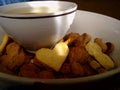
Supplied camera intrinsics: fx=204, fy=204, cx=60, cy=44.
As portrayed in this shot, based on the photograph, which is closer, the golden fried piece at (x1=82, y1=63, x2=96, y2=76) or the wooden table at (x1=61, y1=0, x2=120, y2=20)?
the golden fried piece at (x1=82, y1=63, x2=96, y2=76)

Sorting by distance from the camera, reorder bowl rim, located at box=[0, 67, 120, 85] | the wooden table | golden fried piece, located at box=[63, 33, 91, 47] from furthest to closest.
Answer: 1. the wooden table
2. golden fried piece, located at box=[63, 33, 91, 47]
3. bowl rim, located at box=[0, 67, 120, 85]

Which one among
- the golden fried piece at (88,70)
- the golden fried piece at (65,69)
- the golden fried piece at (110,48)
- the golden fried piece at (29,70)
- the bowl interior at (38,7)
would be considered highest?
the bowl interior at (38,7)

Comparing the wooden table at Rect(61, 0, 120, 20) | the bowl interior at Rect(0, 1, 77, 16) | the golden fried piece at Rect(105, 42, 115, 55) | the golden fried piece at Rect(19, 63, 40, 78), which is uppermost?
the bowl interior at Rect(0, 1, 77, 16)

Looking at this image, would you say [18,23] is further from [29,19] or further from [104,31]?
[104,31]

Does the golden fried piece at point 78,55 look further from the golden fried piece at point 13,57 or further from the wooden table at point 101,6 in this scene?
the wooden table at point 101,6

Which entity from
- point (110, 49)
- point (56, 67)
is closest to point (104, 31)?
point (110, 49)

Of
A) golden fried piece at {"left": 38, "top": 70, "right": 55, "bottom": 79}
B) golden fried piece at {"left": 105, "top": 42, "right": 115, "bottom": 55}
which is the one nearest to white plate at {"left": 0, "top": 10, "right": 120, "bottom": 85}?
golden fried piece at {"left": 105, "top": 42, "right": 115, "bottom": 55}

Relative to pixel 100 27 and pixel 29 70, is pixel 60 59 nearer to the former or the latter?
pixel 29 70

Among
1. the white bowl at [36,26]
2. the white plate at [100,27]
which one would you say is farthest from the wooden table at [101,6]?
the white bowl at [36,26]

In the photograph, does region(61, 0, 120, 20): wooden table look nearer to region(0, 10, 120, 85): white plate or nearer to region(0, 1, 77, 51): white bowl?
region(0, 10, 120, 85): white plate
